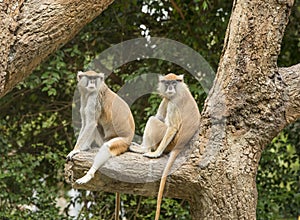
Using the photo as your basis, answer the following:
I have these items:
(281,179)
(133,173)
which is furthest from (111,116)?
(281,179)

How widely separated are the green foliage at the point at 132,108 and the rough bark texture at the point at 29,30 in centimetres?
172

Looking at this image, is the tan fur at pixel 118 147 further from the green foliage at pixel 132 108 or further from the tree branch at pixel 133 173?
the green foliage at pixel 132 108

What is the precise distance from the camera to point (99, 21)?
5.82 meters

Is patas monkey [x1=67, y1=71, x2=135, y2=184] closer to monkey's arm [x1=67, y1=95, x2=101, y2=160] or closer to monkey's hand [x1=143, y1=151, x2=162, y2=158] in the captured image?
monkey's arm [x1=67, y1=95, x2=101, y2=160]

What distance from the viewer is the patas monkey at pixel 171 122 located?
348 cm

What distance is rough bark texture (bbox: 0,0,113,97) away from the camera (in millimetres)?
3400

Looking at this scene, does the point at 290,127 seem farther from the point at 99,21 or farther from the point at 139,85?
the point at 99,21

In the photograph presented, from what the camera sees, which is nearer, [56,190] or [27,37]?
[27,37]

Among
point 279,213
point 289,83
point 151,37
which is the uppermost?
point 151,37

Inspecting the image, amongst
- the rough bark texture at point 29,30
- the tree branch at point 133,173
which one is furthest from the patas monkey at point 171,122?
the rough bark texture at point 29,30

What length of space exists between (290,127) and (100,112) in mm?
2555

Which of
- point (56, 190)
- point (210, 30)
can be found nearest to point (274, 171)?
point (210, 30)

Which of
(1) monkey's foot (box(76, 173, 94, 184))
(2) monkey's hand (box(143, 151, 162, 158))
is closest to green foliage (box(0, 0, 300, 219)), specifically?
(2) monkey's hand (box(143, 151, 162, 158))

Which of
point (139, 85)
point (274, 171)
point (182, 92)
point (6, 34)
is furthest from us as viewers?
point (274, 171)
